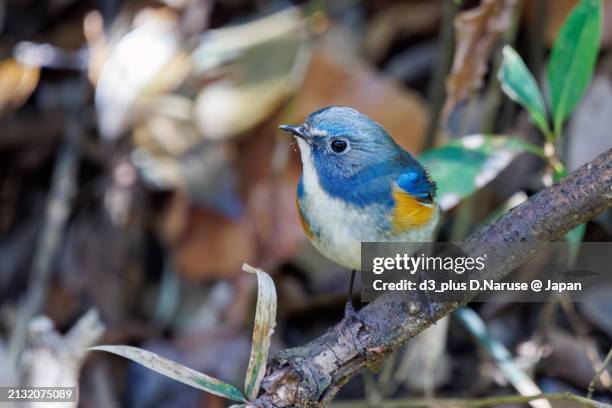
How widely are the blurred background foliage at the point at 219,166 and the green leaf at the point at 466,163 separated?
52 cm

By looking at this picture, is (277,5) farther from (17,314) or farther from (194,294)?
(17,314)

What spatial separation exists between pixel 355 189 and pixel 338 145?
152mm

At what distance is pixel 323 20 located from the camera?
4.00 meters

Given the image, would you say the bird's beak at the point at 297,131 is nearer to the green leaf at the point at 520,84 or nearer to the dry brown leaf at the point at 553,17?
the green leaf at the point at 520,84

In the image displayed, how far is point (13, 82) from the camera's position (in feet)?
12.3

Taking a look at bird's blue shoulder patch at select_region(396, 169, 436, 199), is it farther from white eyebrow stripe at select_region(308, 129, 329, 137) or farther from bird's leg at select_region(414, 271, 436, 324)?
bird's leg at select_region(414, 271, 436, 324)

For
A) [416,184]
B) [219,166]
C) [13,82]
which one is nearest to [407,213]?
[416,184]

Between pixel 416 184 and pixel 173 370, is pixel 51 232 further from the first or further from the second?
pixel 416 184

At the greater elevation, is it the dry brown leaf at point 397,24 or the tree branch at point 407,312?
the dry brown leaf at point 397,24

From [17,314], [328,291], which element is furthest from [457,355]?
[17,314]

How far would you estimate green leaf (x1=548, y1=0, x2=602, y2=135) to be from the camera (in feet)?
7.84

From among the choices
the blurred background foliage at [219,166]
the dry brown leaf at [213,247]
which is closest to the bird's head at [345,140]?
the blurred background foliage at [219,166]

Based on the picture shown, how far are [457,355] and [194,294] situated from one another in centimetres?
126

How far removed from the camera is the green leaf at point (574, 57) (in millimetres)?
2391
